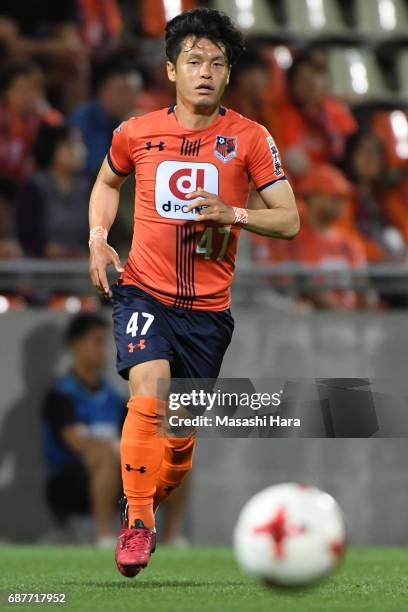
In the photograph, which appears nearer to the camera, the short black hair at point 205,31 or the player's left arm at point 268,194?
the player's left arm at point 268,194

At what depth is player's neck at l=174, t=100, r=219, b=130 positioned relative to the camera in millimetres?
6059

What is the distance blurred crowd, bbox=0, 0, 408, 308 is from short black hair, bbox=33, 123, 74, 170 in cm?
1

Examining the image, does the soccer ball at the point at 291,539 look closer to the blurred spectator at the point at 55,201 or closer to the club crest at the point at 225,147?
the club crest at the point at 225,147

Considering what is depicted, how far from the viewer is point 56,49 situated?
12391mm

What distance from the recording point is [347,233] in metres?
12.1

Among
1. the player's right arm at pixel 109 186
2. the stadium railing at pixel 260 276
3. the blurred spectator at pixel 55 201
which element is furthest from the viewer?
the blurred spectator at pixel 55 201

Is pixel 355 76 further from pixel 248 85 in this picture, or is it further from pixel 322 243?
pixel 322 243

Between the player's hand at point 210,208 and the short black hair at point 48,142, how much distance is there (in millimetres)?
5084

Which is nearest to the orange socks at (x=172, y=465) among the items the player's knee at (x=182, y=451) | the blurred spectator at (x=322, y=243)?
the player's knee at (x=182, y=451)

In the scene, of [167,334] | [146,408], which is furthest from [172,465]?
[167,334]

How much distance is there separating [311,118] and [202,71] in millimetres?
7465

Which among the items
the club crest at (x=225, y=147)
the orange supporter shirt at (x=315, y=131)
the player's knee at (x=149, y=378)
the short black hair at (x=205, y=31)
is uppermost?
the short black hair at (x=205, y=31)

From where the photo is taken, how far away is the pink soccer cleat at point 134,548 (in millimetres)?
5602

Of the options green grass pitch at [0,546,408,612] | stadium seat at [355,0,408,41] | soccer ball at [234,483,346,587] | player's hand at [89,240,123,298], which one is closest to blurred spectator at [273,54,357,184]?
stadium seat at [355,0,408,41]
